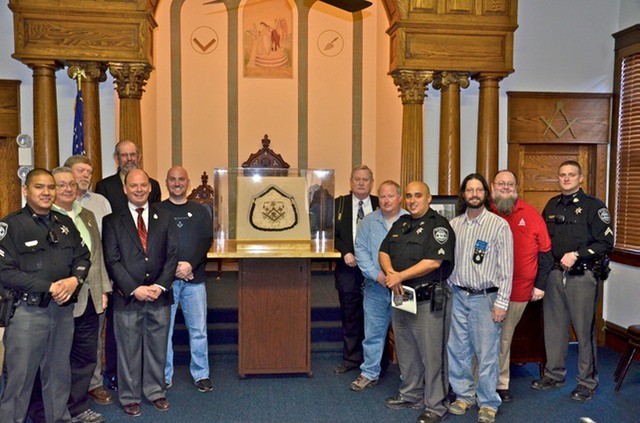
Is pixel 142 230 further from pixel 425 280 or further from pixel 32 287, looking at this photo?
pixel 425 280

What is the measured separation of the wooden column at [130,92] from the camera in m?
5.15

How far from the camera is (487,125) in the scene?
5.62 m

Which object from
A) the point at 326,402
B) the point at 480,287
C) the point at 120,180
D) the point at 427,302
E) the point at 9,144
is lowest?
the point at 326,402

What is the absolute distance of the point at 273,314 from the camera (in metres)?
4.52

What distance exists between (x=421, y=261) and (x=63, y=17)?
3699mm

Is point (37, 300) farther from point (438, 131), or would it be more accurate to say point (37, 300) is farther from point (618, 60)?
point (618, 60)

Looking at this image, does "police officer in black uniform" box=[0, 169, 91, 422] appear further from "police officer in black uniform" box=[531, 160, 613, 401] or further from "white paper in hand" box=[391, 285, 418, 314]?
"police officer in black uniform" box=[531, 160, 613, 401]

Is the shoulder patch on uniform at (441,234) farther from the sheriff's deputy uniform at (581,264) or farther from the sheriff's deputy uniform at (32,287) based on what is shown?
the sheriff's deputy uniform at (32,287)

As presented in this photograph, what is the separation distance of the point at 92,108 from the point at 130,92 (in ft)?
1.20

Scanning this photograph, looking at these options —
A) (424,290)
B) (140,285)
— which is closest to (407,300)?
(424,290)

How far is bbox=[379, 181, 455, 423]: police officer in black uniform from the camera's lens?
Answer: 3.68 metres

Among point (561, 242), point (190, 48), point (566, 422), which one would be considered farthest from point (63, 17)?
point (566, 422)

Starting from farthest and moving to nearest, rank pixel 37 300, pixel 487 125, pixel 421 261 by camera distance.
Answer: pixel 487 125 < pixel 421 261 < pixel 37 300

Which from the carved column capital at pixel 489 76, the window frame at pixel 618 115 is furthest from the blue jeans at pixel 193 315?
the window frame at pixel 618 115
